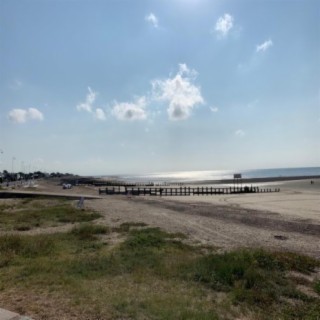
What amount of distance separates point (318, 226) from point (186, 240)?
36.6 ft

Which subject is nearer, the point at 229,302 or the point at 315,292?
the point at 229,302

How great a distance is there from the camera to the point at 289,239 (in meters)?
16.9

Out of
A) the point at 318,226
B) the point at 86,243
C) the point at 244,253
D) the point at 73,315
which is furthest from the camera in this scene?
the point at 318,226

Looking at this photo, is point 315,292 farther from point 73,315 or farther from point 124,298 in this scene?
point 73,315

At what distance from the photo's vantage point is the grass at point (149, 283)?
20.4 feet

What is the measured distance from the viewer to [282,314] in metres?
6.37

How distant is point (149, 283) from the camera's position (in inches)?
308

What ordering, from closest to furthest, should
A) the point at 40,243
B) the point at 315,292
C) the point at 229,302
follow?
1. the point at 229,302
2. the point at 315,292
3. the point at 40,243

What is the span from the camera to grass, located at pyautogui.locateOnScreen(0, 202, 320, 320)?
6227 millimetres

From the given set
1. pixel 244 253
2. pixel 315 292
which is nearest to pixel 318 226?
pixel 244 253

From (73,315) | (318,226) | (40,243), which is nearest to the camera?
(73,315)

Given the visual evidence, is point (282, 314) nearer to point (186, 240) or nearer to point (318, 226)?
point (186, 240)

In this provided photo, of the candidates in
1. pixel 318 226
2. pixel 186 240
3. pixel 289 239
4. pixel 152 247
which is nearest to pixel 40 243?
pixel 152 247

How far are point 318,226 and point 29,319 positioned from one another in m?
20.4
